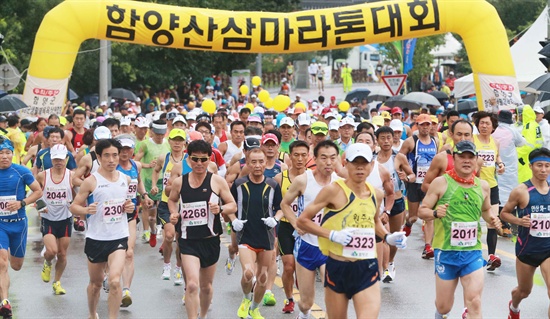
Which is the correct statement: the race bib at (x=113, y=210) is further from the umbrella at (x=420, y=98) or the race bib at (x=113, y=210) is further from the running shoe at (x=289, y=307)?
the umbrella at (x=420, y=98)

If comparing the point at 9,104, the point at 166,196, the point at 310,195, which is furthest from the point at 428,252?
the point at 9,104

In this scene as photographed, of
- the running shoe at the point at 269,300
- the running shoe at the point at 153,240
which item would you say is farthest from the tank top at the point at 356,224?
the running shoe at the point at 153,240

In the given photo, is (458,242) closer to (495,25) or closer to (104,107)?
(495,25)

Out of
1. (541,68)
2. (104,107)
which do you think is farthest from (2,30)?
(541,68)

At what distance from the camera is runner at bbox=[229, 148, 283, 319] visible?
35.6ft

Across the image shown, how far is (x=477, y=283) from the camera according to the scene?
362 inches

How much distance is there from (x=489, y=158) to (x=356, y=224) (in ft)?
19.8

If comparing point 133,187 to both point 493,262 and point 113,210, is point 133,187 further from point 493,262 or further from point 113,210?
point 493,262

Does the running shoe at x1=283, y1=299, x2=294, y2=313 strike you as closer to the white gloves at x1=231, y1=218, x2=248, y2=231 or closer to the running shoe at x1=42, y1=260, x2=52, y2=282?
the white gloves at x1=231, y1=218, x2=248, y2=231

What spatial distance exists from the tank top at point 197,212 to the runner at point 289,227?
42.8 inches

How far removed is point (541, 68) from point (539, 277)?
1476 centimetres

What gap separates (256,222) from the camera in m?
10.9

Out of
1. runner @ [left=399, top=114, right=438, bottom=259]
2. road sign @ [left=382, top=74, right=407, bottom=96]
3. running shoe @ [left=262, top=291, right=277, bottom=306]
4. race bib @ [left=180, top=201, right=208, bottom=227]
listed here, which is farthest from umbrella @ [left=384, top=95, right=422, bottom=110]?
race bib @ [left=180, top=201, right=208, bottom=227]

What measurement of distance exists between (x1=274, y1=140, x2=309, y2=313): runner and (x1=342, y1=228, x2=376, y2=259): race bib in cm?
256
